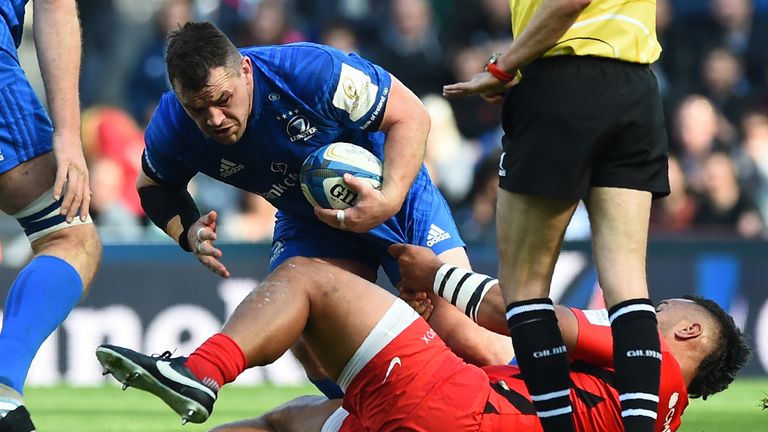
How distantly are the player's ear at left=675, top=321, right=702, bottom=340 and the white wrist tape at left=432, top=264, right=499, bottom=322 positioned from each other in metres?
0.68

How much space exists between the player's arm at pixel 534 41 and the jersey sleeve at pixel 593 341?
0.86m

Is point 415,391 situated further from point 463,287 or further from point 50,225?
point 50,225

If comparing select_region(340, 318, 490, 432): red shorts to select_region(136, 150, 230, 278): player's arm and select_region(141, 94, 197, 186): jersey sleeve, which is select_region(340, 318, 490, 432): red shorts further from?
select_region(141, 94, 197, 186): jersey sleeve

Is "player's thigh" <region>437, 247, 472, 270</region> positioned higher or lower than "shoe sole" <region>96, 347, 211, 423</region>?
lower

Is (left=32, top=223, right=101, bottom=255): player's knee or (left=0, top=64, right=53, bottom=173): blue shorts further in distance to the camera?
(left=32, top=223, right=101, bottom=255): player's knee

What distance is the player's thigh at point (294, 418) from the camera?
518 cm

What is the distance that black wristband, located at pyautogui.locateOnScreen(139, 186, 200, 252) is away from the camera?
556 cm

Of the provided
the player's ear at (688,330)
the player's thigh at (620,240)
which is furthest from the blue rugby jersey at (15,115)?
the player's ear at (688,330)

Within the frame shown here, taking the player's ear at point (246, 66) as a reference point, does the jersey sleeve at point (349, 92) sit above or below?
below

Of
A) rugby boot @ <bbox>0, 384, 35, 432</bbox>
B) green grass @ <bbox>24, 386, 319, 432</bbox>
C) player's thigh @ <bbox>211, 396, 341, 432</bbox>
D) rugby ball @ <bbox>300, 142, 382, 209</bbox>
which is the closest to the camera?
rugby boot @ <bbox>0, 384, 35, 432</bbox>

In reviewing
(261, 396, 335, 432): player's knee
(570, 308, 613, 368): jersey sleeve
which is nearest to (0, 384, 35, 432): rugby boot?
(261, 396, 335, 432): player's knee

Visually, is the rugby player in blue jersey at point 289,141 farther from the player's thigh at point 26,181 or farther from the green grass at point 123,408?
the green grass at point 123,408

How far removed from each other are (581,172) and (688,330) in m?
0.81

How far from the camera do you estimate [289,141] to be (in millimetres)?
5328
